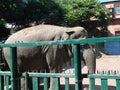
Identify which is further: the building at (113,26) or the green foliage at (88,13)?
the building at (113,26)

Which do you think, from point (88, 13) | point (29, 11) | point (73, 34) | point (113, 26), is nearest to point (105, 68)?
point (29, 11)

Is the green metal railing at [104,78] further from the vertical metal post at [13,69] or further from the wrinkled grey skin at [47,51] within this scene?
the wrinkled grey skin at [47,51]

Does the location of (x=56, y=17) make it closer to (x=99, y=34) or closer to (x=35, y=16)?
(x=35, y=16)

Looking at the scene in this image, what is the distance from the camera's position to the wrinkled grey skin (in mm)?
6867

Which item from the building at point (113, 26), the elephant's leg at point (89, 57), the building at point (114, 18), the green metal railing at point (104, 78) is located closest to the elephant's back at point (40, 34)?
the elephant's leg at point (89, 57)

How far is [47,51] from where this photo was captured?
6949 millimetres

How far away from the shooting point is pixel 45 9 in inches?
722

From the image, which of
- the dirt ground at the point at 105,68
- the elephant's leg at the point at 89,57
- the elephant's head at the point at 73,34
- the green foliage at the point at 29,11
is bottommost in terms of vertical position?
the dirt ground at the point at 105,68

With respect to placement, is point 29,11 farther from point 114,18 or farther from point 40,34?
point 114,18

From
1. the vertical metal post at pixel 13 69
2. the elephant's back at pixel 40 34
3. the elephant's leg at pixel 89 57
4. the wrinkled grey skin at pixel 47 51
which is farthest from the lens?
the elephant's back at pixel 40 34

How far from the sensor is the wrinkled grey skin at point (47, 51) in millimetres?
6867

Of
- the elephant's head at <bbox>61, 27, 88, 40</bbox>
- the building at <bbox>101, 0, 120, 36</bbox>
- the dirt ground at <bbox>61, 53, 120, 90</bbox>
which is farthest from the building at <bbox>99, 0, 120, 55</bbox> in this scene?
the elephant's head at <bbox>61, 27, 88, 40</bbox>

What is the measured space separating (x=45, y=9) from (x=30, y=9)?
0.89 m

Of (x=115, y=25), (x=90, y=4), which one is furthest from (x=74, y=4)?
(x=115, y=25)
